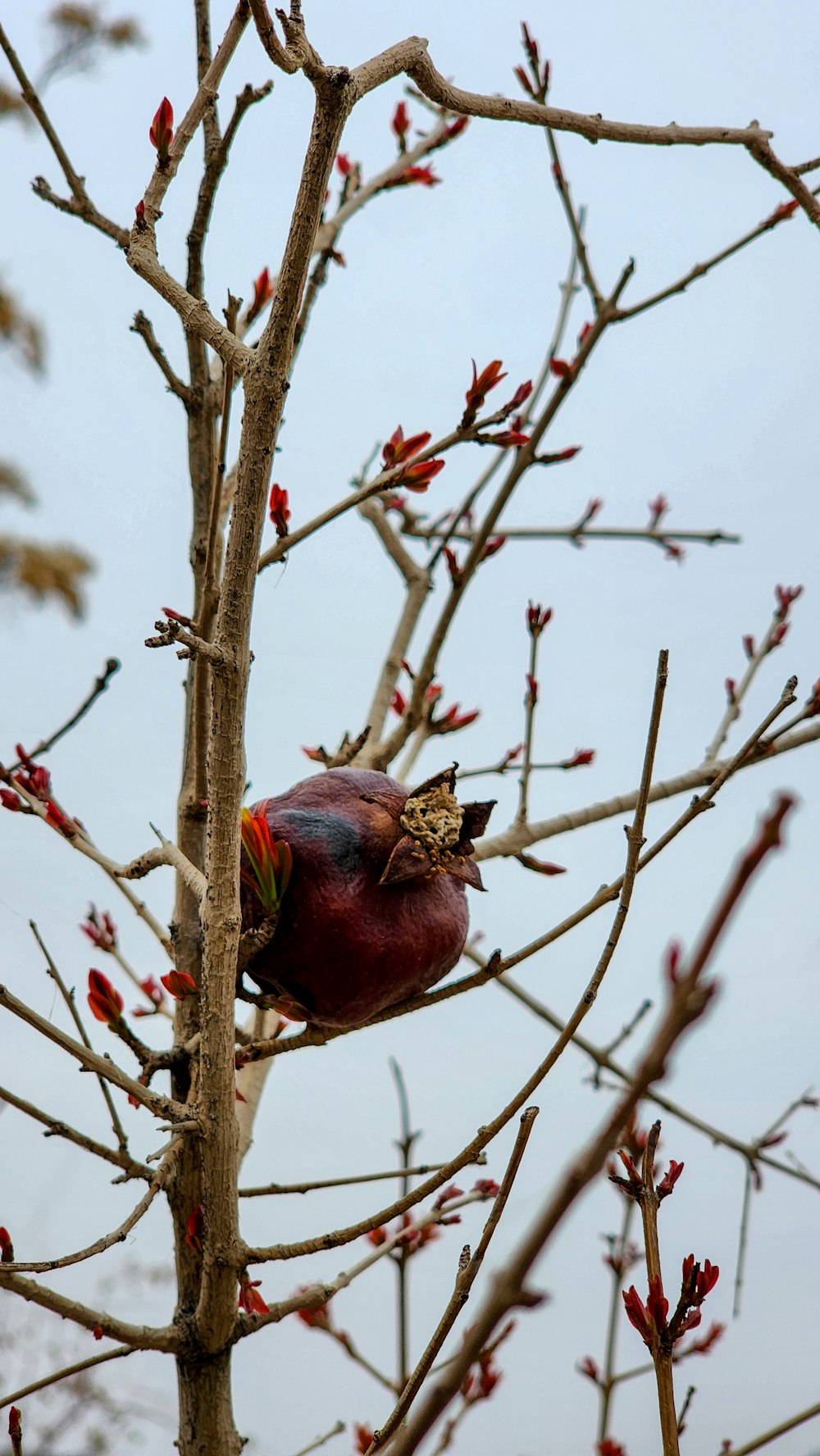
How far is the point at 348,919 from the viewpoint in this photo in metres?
0.61

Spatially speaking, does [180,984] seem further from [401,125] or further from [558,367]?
[401,125]

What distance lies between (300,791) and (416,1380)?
0.30 metres

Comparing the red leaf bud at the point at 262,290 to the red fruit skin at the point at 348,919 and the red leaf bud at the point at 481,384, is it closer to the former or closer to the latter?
the red leaf bud at the point at 481,384

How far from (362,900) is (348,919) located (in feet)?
0.04

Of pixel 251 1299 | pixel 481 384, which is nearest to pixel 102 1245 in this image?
pixel 251 1299

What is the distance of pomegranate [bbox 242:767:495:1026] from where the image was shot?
608 millimetres

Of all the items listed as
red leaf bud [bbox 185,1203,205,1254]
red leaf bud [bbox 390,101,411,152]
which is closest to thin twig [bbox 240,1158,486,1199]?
red leaf bud [bbox 185,1203,205,1254]

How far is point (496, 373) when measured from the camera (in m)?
0.71

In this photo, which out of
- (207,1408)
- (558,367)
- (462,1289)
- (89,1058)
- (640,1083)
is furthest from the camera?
(558,367)

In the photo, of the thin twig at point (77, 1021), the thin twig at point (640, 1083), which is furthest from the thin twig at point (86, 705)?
the thin twig at point (640, 1083)

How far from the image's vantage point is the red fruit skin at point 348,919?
1.99 ft

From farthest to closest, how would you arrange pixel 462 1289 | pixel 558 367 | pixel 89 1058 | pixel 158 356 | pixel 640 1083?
1. pixel 558 367
2. pixel 158 356
3. pixel 89 1058
4. pixel 462 1289
5. pixel 640 1083

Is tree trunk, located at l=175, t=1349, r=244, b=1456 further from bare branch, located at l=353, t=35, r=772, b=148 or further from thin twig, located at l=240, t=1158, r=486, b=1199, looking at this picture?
bare branch, located at l=353, t=35, r=772, b=148

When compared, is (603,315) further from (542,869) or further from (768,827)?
(768,827)
